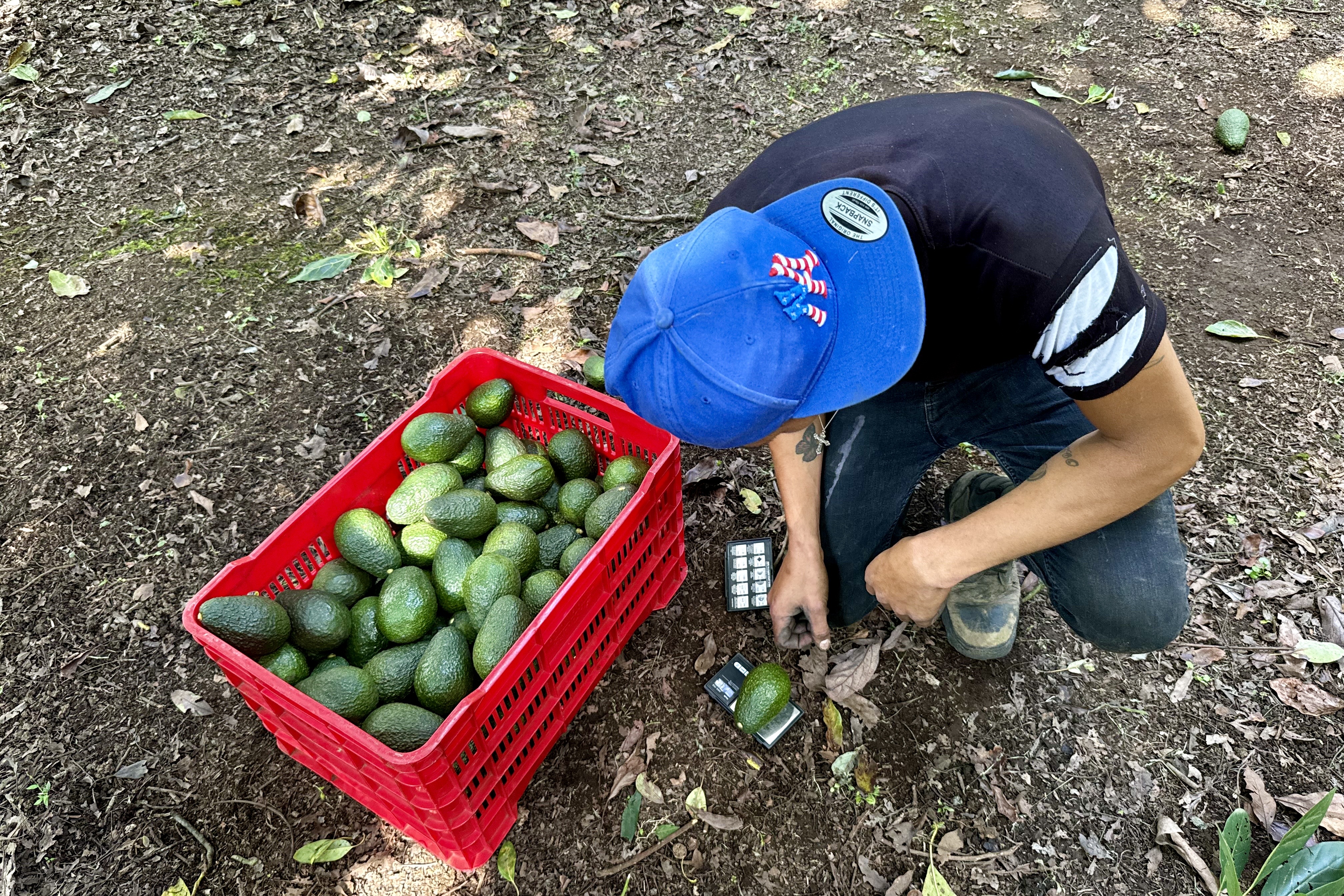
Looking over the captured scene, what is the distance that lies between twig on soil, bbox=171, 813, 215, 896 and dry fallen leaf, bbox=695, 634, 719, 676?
1559mm

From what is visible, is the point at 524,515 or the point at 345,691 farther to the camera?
the point at 524,515

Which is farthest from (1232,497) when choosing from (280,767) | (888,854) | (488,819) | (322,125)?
(322,125)

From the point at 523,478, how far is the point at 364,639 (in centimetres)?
67

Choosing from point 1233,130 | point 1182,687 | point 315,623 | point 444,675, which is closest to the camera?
point 444,675

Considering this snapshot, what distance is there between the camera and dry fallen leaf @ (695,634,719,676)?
8.93 feet

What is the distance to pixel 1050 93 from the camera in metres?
4.80

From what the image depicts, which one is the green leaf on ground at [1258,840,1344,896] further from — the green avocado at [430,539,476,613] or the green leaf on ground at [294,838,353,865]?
the green leaf on ground at [294,838,353,865]

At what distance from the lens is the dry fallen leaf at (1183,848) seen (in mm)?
2271

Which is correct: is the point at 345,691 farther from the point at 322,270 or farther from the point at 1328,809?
the point at 1328,809

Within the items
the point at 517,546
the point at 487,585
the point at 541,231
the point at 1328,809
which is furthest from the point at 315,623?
the point at 1328,809

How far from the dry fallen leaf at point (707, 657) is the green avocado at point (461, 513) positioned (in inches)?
34.2

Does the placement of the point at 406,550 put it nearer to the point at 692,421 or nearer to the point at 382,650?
the point at 382,650

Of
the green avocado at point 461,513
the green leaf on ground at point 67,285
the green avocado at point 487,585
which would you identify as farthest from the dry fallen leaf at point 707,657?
the green leaf on ground at point 67,285

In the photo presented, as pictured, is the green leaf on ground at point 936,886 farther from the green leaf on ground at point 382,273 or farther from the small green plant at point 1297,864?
the green leaf on ground at point 382,273
